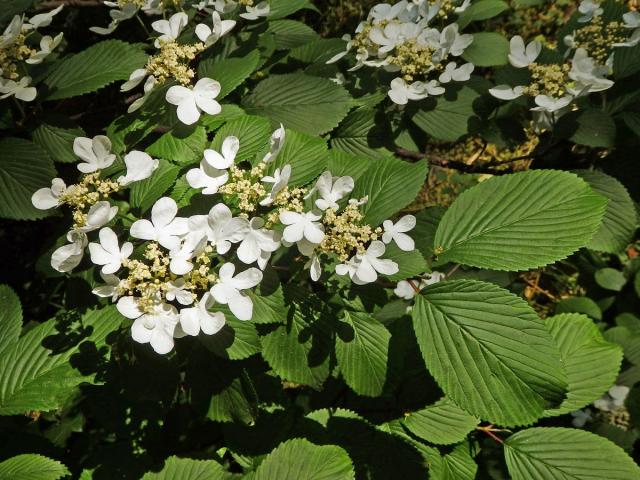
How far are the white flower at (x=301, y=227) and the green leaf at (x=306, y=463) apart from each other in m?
0.41

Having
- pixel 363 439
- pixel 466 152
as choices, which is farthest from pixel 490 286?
pixel 466 152

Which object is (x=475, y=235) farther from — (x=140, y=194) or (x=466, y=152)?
(x=466, y=152)

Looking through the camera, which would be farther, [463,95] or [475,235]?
[463,95]

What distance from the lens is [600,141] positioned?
1.32m

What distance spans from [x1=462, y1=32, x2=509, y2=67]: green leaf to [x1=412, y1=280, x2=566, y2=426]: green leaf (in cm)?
115

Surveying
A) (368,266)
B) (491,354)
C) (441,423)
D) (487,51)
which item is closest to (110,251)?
(368,266)

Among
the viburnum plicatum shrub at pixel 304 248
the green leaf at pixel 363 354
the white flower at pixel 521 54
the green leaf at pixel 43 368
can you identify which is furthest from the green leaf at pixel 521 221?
the green leaf at pixel 43 368

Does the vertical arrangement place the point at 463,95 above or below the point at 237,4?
below

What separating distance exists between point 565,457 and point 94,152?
1.21 metres

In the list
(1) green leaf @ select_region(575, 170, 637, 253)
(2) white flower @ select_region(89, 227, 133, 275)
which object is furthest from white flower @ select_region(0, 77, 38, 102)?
(1) green leaf @ select_region(575, 170, 637, 253)

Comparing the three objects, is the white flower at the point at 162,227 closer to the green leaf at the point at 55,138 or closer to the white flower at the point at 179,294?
the white flower at the point at 179,294

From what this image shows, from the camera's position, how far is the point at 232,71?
1.15m

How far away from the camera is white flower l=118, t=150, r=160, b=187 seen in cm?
92

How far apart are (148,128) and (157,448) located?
901 millimetres
